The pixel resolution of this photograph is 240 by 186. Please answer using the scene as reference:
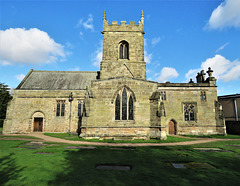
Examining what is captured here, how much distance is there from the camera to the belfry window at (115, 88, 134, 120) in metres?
14.1

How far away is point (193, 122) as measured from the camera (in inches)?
781

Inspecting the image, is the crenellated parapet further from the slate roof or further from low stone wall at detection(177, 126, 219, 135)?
low stone wall at detection(177, 126, 219, 135)

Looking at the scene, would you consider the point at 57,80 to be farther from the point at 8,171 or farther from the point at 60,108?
the point at 8,171

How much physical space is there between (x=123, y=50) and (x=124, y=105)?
33.9 ft

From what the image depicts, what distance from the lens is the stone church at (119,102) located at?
45.3 feet

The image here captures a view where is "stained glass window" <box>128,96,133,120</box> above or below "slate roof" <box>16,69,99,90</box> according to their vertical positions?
below

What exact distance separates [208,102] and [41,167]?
22.0m

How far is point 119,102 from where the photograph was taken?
46.8 ft

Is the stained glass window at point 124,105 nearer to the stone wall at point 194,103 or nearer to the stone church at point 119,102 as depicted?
the stone church at point 119,102

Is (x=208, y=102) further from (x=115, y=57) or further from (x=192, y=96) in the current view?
(x=115, y=57)

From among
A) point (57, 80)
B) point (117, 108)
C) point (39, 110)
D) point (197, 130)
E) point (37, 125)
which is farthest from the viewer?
point (57, 80)

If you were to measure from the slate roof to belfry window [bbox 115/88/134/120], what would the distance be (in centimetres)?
1170

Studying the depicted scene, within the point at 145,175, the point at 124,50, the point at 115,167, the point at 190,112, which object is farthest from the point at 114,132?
the point at 124,50

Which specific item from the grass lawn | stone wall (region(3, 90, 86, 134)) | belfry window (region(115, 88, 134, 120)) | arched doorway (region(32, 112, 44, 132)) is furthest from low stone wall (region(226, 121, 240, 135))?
arched doorway (region(32, 112, 44, 132))
